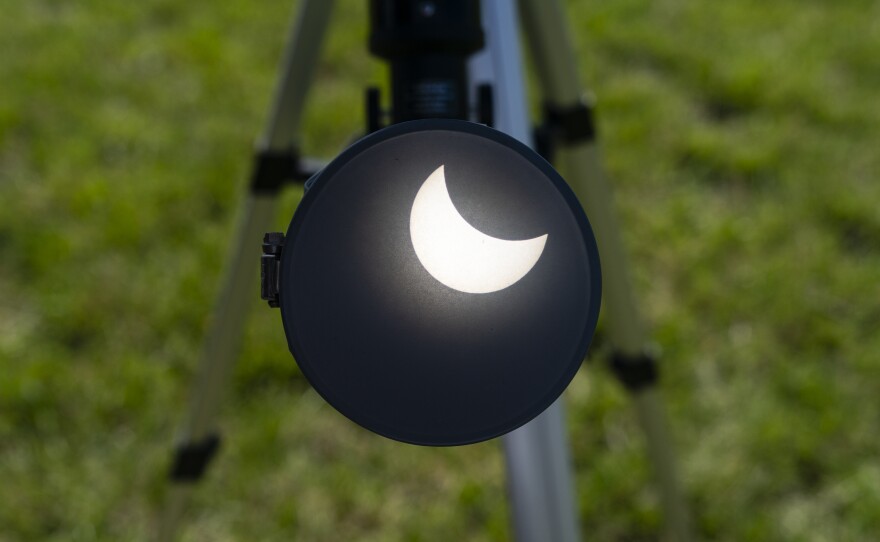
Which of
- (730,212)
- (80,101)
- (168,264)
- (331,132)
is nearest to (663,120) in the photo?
(730,212)

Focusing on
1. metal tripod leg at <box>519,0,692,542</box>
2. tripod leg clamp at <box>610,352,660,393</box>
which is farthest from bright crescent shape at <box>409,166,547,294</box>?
tripod leg clamp at <box>610,352,660,393</box>

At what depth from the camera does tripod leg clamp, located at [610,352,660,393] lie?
1095mm

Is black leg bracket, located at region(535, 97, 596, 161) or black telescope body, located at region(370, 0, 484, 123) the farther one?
black leg bracket, located at region(535, 97, 596, 161)

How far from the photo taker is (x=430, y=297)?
1.22 feet

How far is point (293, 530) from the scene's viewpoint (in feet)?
4.64

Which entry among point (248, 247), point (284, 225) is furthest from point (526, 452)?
point (284, 225)

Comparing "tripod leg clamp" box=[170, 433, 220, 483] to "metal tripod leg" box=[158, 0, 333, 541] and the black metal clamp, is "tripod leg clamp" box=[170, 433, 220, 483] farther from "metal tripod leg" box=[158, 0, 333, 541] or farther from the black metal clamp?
the black metal clamp

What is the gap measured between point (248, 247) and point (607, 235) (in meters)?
0.48

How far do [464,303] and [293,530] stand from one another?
118 centimetres

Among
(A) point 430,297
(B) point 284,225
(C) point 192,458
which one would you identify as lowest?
(C) point 192,458

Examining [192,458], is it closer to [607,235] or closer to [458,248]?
[607,235]

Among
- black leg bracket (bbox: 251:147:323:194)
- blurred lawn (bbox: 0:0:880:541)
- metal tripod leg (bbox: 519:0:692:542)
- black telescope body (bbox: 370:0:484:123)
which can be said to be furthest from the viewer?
blurred lawn (bbox: 0:0:880:541)

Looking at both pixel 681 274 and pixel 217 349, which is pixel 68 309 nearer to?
pixel 217 349

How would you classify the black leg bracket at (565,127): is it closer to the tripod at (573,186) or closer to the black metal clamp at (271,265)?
the tripod at (573,186)
